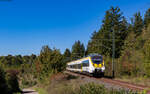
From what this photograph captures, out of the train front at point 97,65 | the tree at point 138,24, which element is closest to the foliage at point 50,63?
the train front at point 97,65

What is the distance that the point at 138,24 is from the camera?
7050 cm

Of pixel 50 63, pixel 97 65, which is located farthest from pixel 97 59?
pixel 50 63

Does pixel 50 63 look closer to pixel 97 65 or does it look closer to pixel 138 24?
pixel 97 65

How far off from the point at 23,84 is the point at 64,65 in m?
15.1

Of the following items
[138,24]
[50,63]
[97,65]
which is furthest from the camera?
[138,24]

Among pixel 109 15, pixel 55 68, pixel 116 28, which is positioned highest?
pixel 109 15

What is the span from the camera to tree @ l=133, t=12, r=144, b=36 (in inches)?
2733

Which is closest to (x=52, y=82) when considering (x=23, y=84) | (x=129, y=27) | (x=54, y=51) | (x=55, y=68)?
(x=55, y=68)

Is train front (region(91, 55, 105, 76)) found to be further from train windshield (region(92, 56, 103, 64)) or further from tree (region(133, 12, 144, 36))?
tree (region(133, 12, 144, 36))

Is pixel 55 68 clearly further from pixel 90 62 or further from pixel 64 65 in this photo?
pixel 90 62

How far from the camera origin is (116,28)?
61.7 metres

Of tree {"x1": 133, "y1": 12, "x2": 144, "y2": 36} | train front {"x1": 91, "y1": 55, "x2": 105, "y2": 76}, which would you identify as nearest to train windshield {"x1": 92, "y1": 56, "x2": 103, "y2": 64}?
train front {"x1": 91, "y1": 55, "x2": 105, "y2": 76}

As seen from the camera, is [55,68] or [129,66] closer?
[55,68]

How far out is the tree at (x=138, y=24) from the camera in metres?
69.4
